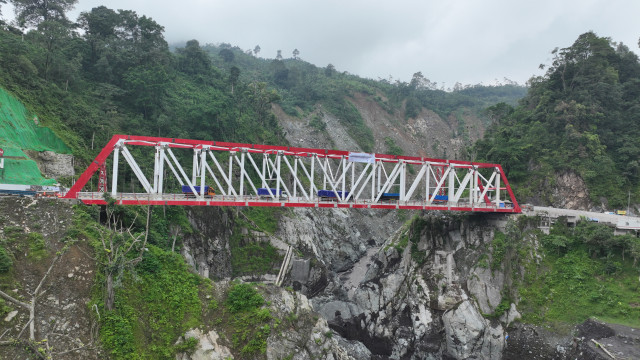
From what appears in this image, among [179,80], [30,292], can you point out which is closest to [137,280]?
[30,292]

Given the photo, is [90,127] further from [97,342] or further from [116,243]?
[97,342]

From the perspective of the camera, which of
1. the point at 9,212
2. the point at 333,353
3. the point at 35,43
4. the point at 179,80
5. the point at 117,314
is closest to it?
the point at 117,314

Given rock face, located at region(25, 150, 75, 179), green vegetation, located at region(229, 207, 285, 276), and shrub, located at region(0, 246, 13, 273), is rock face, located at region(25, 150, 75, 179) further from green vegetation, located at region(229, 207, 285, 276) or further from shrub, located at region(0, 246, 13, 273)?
green vegetation, located at region(229, 207, 285, 276)

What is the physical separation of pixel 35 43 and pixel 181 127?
20.6m

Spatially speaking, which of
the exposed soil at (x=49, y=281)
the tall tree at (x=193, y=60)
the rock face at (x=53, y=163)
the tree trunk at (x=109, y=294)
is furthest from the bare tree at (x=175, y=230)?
the tall tree at (x=193, y=60)

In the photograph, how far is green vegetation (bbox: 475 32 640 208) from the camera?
4625cm

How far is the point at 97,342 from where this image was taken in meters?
20.0

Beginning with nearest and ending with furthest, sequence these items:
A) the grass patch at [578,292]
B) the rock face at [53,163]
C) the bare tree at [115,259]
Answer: the bare tree at [115,259], the grass patch at [578,292], the rock face at [53,163]

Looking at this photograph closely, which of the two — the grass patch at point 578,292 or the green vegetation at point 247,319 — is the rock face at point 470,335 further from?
the green vegetation at point 247,319

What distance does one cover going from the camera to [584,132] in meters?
49.2

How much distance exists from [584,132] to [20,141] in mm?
67677

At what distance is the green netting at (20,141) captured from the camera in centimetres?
3017

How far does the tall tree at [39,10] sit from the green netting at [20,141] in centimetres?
2774

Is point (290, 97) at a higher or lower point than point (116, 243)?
higher
